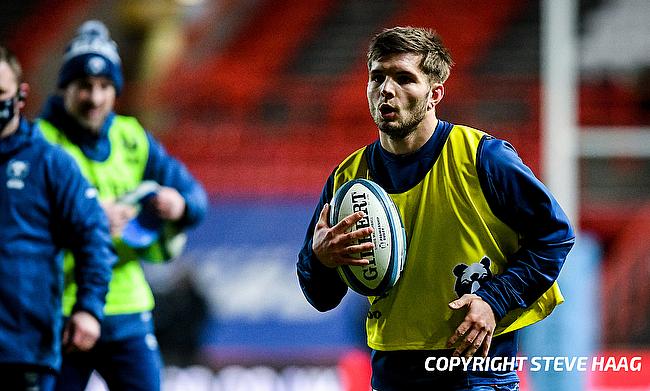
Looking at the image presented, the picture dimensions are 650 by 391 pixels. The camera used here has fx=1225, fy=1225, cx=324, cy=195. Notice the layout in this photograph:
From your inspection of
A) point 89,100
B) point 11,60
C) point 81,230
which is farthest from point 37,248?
point 89,100

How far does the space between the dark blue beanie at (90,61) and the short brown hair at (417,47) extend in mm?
1662

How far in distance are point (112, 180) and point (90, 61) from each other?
475 millimetres

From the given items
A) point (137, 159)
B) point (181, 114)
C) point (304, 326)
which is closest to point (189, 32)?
point (181, 114)

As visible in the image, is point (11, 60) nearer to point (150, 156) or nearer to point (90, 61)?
point (90, 61)

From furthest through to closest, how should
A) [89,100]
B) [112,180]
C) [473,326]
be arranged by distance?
[112,180], [89,100], [473,326]

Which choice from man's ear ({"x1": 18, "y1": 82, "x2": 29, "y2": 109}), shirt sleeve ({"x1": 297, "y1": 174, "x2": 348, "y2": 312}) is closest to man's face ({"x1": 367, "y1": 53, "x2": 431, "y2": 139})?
shirt sleeve ({"x1": 297, "y1": 174, "x2": 348, "y2": 312})

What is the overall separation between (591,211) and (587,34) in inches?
161

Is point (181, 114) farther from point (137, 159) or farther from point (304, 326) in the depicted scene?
point (137, 159)

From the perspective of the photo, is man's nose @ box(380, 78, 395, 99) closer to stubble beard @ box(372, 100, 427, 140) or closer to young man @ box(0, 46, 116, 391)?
stubble beard @ box(372, 100, 427, 140)

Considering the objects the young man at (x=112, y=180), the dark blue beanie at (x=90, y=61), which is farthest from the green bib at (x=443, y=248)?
the dark blue beanie at (x=90, y=61)

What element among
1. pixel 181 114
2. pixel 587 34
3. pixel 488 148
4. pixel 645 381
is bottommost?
pixel 645 381

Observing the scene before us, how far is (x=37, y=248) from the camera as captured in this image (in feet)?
12.6

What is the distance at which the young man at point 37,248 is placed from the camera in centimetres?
379

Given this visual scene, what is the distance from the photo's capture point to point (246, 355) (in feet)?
29.4
